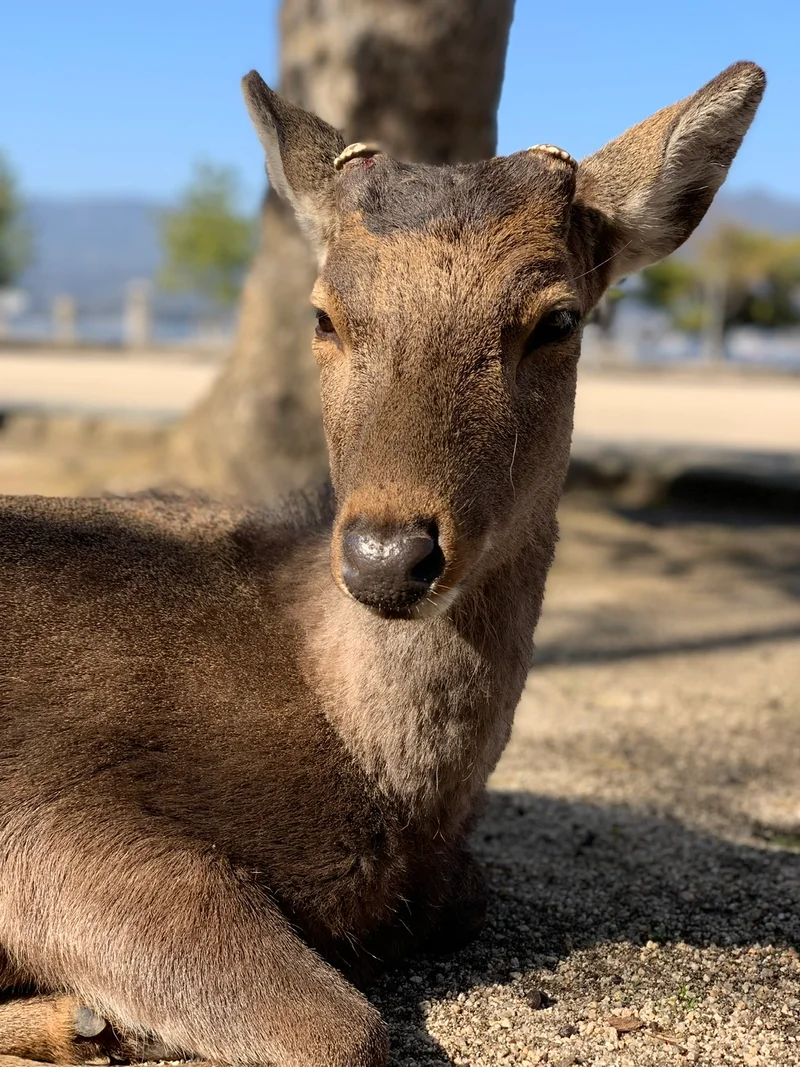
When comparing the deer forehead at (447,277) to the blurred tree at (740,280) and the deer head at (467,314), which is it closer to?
the deer head at (467,314)

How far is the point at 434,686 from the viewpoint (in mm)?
3506

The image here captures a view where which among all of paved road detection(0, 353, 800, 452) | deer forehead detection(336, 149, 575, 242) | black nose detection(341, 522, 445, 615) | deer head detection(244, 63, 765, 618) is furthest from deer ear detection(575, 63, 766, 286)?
paved road detection(0, 353, 800, 452)

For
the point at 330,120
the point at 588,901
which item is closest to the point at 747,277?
the point at 330,120

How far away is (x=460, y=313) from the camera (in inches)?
127

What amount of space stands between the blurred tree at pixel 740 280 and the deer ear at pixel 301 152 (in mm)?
67104

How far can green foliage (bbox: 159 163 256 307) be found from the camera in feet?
287

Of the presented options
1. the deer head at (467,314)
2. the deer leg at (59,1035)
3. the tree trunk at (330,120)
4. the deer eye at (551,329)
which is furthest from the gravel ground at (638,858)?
the tree trunk at (330,120)

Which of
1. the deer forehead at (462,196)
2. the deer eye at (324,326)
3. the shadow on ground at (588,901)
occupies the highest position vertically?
the deer forehead at (462,196)

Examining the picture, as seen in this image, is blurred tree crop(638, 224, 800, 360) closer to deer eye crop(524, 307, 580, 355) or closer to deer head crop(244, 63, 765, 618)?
deer head crop(244, 63, 765, 618)

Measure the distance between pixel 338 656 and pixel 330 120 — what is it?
674 centimetres

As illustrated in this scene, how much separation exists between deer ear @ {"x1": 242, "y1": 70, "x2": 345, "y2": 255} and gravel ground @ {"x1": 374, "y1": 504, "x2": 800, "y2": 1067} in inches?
90.4

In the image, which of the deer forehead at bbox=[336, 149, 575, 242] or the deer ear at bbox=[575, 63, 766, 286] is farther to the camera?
the deer ear at bbox=[575, 63, 766, 286]

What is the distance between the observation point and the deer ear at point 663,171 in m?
3.60

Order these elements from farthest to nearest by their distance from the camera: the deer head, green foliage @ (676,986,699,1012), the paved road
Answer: the paved road → green foliage @ (676,986,699,1012) → the deer head
